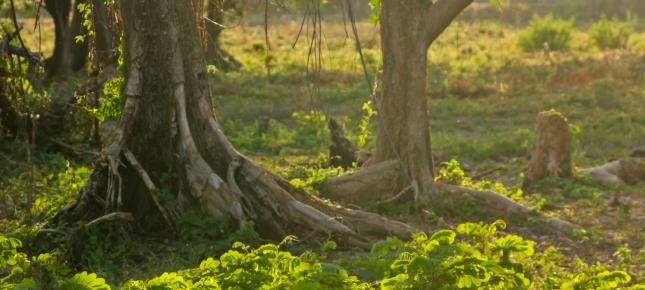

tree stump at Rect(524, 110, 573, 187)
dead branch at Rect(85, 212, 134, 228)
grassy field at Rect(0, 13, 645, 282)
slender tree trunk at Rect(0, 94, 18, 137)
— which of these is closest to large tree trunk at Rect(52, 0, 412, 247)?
dead branch at Rect(85, 212, 134, 228)

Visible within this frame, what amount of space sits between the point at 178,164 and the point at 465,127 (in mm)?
8619

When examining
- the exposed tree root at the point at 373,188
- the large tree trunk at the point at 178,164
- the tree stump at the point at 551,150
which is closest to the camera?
the large tree trunk at the point at 178,164

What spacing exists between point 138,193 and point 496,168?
17.0ft

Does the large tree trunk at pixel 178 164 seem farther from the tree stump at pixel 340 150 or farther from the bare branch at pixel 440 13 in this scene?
the tree stump at pixel 340 150

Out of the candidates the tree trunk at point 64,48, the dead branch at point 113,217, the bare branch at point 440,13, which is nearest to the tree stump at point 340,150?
the bare branch at point 440,13

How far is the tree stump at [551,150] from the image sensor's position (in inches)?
468

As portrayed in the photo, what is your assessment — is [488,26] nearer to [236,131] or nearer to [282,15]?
[282,15]

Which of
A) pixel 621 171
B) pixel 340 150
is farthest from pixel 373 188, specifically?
pixel 621 171

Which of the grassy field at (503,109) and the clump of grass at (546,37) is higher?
the clump of grass at (546,37)

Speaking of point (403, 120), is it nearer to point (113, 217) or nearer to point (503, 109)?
point (113, 217)

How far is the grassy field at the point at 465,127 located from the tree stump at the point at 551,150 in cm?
24

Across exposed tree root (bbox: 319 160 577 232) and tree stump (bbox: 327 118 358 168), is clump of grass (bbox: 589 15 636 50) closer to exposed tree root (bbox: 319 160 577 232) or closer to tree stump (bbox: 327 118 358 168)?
tree stump (bbox: 327 118 358 168)

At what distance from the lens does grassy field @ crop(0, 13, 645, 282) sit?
9.20 meters

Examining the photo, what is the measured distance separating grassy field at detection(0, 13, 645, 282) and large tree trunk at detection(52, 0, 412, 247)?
0.44 meters
